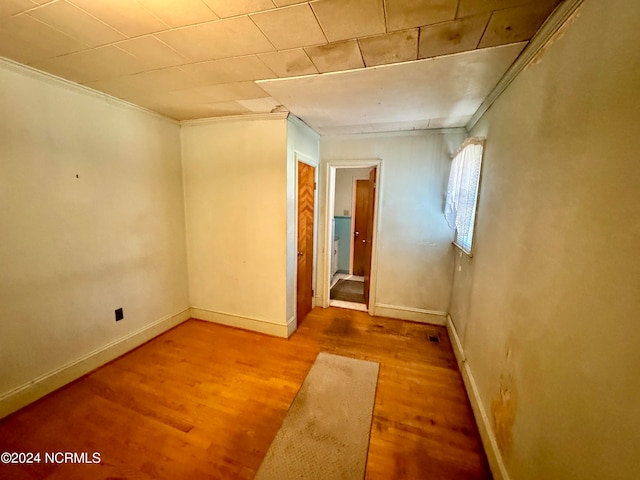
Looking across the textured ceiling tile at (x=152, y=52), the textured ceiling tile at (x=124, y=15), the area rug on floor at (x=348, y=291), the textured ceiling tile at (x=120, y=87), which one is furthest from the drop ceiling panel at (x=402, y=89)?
the area rug on floor at (x=348, y=291)

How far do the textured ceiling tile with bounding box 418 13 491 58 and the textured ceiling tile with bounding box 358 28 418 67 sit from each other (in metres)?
0.05

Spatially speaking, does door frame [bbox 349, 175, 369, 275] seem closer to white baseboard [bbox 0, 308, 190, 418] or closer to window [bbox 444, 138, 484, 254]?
window [bbox 444, 138, 484, 254]

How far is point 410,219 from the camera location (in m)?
3.15

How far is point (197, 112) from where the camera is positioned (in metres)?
2.56

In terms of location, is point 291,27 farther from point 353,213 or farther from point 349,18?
point 353,213

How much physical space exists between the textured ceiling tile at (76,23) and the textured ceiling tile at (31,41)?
6 cm

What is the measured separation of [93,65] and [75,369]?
2.34 metres

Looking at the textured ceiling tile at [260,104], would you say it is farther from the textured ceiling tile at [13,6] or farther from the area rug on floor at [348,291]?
the area rug on floor at [348,291]

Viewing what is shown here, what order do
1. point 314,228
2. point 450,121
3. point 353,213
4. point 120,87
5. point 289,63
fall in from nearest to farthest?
point 289,63, point 120,87, point 450,121, point 314,228, point 353,213

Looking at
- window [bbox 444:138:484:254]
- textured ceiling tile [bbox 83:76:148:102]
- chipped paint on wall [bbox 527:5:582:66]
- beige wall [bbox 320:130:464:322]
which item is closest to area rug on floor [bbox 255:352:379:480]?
beige wall [bbox 320:130:464:322]

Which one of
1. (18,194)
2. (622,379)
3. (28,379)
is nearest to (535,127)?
(622,379)

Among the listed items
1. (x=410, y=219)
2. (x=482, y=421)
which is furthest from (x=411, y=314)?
(x=482, y=421)

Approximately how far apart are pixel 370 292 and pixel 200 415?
2291 mm

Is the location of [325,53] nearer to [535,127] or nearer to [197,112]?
[535,127]
